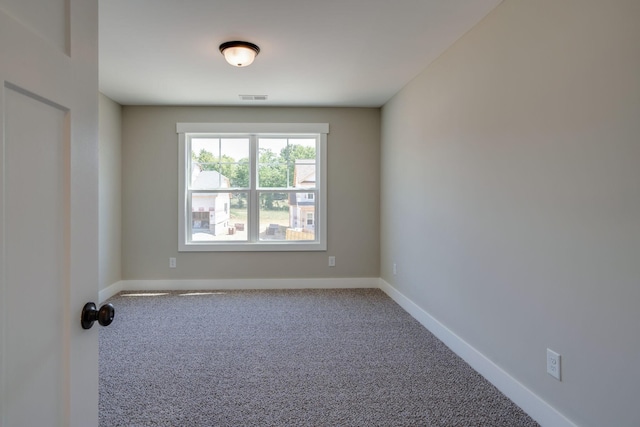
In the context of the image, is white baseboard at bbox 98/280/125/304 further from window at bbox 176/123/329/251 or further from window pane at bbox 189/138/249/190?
window pane at bbox 189/138/249/190

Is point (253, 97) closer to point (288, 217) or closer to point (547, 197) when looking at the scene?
point (288, 217)

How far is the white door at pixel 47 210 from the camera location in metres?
0.66

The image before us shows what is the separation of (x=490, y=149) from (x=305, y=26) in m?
1.50

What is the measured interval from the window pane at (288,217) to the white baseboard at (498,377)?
186 centimetres

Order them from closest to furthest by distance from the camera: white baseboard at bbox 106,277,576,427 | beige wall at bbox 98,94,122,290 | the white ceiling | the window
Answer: white baseboard at bbox 106,277,576,427 → the white ceiling → beige wall at bbox 98,94,122,290 → the window

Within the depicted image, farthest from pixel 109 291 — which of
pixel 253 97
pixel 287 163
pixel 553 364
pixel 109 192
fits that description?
pixel 553 364

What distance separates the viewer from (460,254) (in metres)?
2.67

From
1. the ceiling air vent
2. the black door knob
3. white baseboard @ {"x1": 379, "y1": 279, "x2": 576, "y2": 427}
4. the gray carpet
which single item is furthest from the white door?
the ceiling air vent

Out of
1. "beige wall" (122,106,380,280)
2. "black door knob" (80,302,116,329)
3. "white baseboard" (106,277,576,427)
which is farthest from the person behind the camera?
"beige wall" (122,106,380,280)

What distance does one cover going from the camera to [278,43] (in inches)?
109

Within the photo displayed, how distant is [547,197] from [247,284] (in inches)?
142

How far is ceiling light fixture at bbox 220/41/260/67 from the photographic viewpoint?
8.94 feet

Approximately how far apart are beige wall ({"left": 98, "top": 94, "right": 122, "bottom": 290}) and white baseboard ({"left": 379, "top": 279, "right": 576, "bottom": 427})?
11.4ft

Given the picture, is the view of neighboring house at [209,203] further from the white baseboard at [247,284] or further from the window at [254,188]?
the white baseboard at [247,284]
